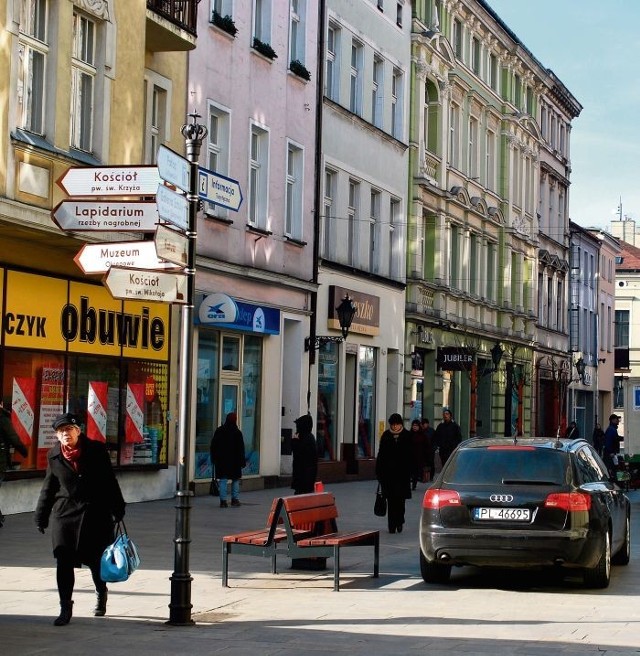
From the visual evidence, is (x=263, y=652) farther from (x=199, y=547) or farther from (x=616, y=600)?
(x=199, y=547)

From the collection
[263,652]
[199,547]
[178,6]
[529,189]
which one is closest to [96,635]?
[263,652]

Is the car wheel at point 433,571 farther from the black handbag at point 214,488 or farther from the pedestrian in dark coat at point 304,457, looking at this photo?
the black handbag at point 214,488

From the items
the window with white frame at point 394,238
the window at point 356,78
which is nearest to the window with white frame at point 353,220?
the window at point 356,78

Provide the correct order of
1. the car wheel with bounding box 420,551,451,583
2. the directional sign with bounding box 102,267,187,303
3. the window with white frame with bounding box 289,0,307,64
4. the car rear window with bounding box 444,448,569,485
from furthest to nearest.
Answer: the window with white frame with bounding box 289,0,307,64 < the car wheel with bounding box 420,551,451,583 < the car rear window with bounding box 444,448,569,485 < the directional sign with bounding box 102,267,187,303

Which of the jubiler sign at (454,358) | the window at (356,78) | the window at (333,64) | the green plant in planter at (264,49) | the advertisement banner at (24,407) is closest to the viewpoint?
the advertisement banner at (24,407)

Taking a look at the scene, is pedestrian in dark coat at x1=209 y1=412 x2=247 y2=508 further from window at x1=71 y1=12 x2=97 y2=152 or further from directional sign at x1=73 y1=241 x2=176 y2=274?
directional sign at x1=73 y1=241 x2=176 y2=274

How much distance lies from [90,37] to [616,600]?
1222 cm

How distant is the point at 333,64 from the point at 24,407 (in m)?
16.0

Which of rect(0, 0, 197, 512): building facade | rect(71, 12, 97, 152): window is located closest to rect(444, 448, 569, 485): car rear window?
rect(0, 0, 197, 512): building facade

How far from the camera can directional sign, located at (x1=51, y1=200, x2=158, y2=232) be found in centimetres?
1225

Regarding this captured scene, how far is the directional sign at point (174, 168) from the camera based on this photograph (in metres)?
11.7

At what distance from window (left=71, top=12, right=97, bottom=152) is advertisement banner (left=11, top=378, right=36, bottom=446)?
3559 mm

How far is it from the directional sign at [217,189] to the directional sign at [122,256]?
2.70 feet

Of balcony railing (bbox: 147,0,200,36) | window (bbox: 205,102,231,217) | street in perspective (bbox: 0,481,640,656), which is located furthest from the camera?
window (bbox: 205,102,231,217)
